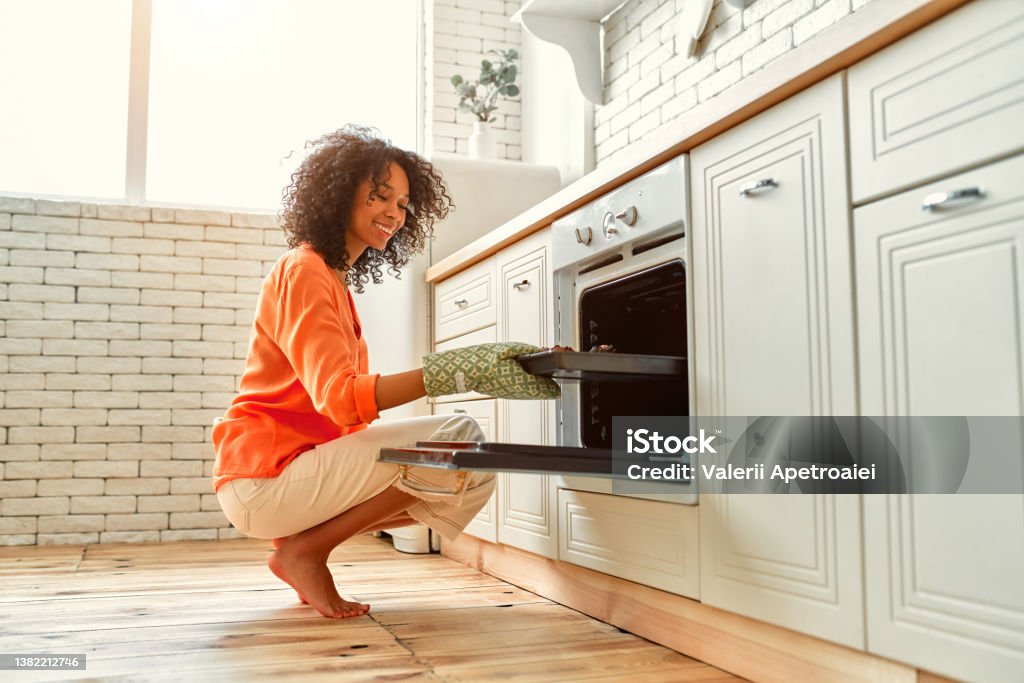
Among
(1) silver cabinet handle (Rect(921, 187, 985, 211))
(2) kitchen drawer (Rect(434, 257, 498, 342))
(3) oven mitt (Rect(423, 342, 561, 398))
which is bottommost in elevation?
(3) oven mitt (Rect(423, 342, 561, 398))

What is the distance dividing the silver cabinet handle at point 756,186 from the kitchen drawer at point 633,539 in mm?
586

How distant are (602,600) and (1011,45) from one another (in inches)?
57.7

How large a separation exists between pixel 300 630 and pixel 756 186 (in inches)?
52.4

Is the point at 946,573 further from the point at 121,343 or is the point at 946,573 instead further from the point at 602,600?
the point at 121,343

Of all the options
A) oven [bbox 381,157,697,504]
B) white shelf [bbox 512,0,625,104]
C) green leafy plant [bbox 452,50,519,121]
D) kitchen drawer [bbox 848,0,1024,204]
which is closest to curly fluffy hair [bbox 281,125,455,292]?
oven [bbox 381,157,697,504]

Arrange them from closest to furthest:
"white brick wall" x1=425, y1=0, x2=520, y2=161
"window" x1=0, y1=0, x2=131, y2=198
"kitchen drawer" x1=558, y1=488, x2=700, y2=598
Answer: "kitchen drawer" x1=558, y1=488, x2=700, y2=598
"window" x1=0, y1=0, x2=131, y2=198
"white brick wall" x1=425, y1=0, x2=520, y2=161

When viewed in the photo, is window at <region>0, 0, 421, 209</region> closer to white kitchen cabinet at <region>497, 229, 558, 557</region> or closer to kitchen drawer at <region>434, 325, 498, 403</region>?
kitchen drawer at <region>434, 325, 498, 403</region>

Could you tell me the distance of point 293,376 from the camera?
2.31 metres

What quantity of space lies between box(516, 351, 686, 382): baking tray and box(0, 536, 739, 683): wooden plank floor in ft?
1.74

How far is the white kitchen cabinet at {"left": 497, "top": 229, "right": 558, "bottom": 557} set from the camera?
8.11ft

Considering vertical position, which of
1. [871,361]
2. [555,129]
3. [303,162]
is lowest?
[871,361]

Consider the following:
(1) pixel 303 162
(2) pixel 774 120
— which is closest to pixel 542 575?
A: (1) pixel 303 162

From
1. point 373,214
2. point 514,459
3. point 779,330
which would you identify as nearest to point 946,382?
point 779,330

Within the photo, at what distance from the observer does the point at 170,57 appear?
425 cm
